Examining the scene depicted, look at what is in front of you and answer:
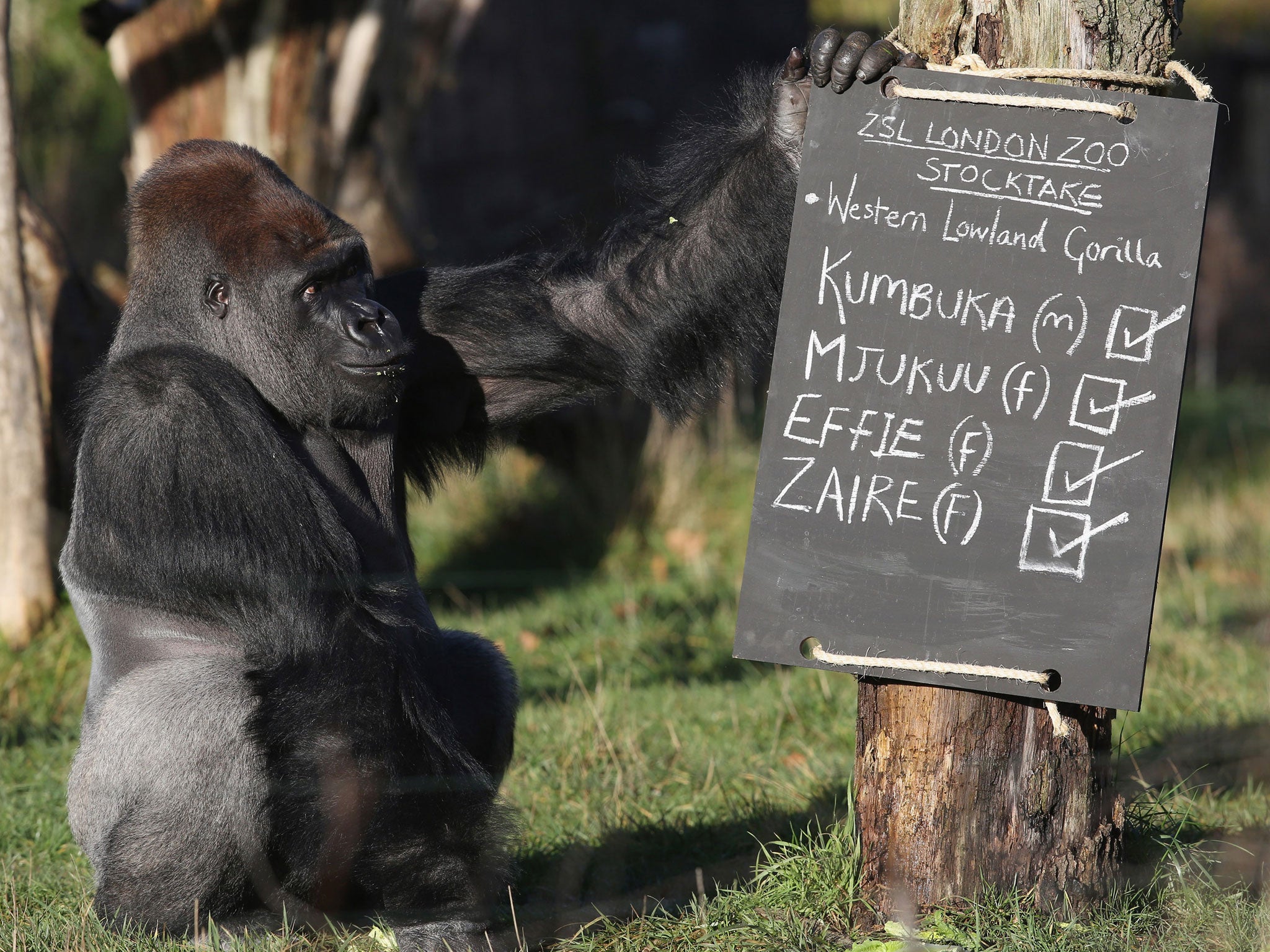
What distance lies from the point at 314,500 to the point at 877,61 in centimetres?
142

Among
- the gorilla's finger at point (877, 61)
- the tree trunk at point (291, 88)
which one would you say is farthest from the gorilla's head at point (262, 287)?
the tree trunk at point (291, 88)

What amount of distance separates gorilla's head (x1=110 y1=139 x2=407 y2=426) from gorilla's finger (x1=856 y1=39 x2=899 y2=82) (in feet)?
3.73

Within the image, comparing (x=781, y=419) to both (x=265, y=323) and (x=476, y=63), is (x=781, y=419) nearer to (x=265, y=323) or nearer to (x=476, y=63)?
(x=265, y=323)

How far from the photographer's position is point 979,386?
241 cm

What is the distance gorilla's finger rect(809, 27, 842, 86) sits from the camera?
98.9 inches

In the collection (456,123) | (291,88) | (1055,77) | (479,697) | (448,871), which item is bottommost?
(448,871)

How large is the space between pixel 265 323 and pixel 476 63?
6005 mm

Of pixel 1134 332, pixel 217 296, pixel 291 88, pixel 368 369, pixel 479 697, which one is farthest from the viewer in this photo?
pixel 291 88

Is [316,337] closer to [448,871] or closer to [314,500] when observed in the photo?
[314,500]

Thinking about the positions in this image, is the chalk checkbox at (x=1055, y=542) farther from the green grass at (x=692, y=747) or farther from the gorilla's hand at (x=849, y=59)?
the gorilla's hand at (x=849, y=59)

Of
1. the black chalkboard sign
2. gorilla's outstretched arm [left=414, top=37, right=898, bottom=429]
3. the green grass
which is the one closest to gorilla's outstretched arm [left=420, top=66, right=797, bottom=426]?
gorilla's outstretched arm [left=414, top=37, right=898, bottom=429]

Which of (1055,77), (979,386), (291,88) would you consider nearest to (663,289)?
(979,386)

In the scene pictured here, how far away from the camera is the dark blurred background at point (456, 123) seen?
5.64 meters

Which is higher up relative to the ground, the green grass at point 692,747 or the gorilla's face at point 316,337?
the gorilla's face at point 316,337
